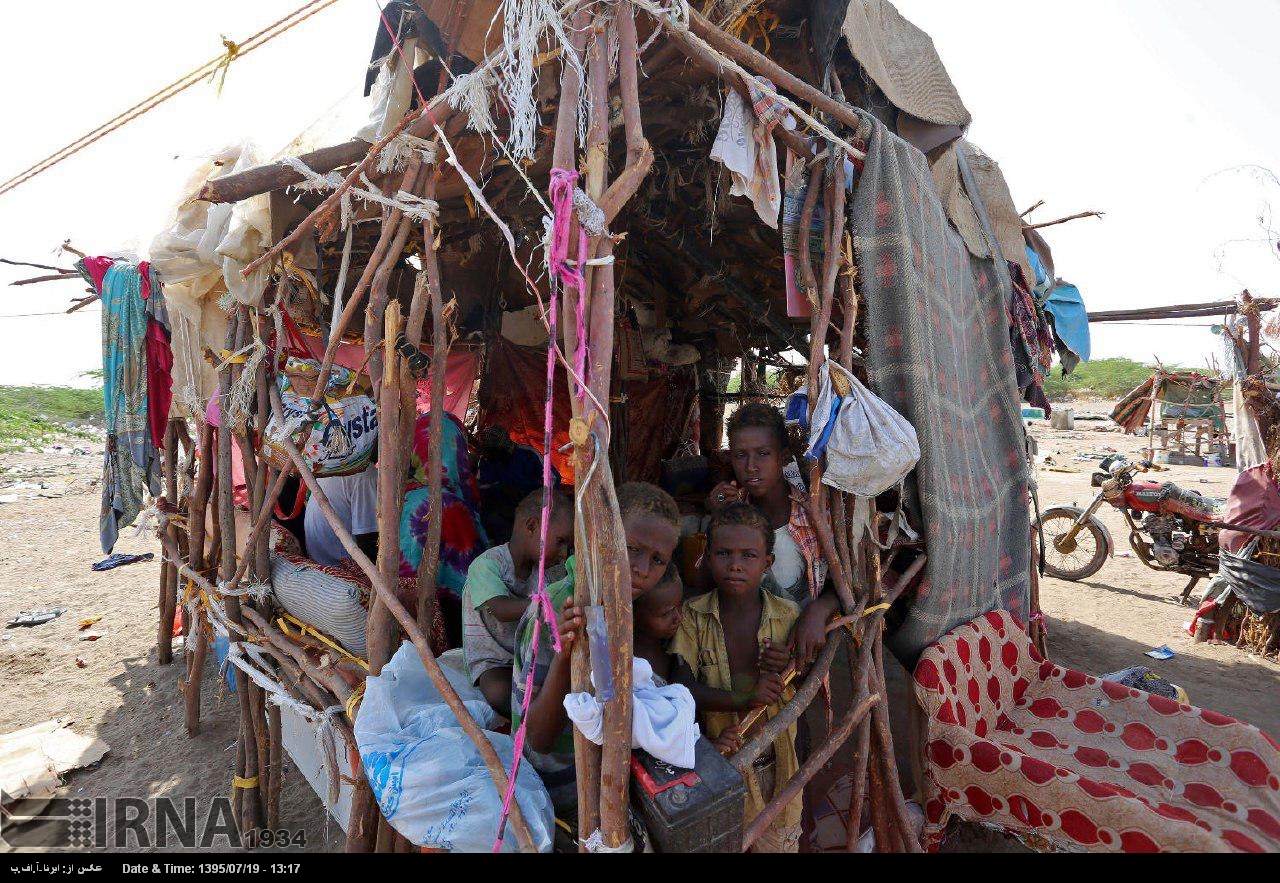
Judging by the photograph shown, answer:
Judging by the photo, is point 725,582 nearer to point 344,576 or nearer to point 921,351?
point 921,351

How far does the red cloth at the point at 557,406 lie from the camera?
676 cm

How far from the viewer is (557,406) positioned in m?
7.16

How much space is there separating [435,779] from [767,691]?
1.16 metres

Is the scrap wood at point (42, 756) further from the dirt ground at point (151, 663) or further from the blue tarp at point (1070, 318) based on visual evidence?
the blue tarp at point (1070, 318)

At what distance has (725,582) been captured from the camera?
245 cm

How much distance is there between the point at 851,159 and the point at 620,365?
11.9ft

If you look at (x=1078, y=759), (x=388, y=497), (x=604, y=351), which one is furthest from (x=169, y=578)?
(x=1078, y=759)

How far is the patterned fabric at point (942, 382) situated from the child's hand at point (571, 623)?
1.93m

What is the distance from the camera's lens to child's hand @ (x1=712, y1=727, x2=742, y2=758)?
201 cm

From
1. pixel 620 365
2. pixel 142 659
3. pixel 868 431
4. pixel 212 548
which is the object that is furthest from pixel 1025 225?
pixel 142 659

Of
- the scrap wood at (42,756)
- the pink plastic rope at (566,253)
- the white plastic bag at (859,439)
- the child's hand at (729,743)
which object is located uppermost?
the pink plastic rope at (566,253)

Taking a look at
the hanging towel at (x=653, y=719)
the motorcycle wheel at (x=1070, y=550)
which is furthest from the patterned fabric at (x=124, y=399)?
the motorcycle wheel at (x=1070, y=550)

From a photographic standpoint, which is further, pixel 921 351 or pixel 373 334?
pixel 921 351
